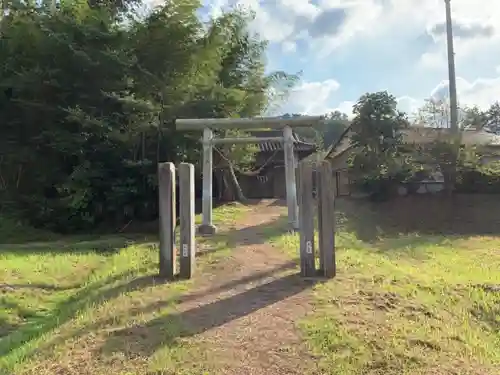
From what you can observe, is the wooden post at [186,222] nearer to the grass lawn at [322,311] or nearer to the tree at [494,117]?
the grass lawn at [322,311]

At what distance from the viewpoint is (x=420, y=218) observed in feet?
52.9

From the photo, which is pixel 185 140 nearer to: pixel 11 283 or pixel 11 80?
pixel 11 80

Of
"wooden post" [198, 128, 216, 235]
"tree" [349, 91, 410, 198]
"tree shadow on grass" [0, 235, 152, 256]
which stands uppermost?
"tree" [349, 91, 410, 198]

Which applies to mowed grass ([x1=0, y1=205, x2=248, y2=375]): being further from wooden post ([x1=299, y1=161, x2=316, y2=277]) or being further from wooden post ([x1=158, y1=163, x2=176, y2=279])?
wooden post ([x1=299, y1=161, x2=316, y2=277])

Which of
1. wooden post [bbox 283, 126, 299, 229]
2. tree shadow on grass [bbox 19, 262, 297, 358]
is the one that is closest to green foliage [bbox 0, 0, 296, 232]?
wooden post [bbox 283, 126, 299, 229]

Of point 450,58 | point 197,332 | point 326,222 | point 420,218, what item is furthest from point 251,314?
point 450,58

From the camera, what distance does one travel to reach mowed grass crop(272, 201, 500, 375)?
4.04 meters

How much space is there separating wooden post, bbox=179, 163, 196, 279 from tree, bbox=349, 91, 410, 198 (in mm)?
11309

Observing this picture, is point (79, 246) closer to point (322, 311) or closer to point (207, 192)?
point (207, 192)

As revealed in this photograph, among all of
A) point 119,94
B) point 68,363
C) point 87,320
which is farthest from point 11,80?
point 68,363

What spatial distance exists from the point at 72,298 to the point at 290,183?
5.72 metres

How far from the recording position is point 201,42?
522 inches

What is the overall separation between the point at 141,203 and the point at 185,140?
2.03 meters

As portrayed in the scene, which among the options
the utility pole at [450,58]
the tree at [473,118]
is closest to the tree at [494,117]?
the tree at [473,118]
